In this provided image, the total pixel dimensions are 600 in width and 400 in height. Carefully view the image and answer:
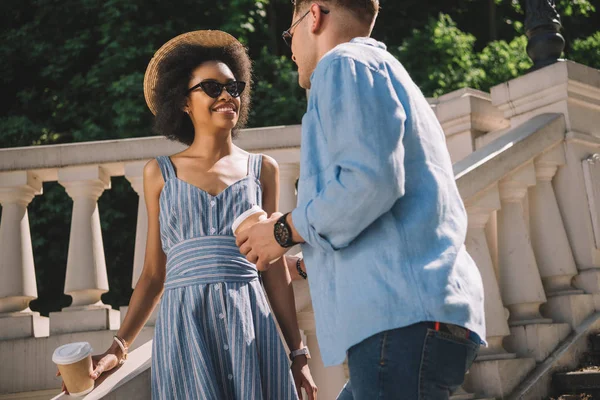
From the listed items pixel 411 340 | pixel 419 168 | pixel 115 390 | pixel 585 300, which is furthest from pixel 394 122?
pixel 585 300

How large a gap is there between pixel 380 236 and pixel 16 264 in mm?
3327

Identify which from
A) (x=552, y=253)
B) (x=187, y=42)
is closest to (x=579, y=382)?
(x=552, y=253)

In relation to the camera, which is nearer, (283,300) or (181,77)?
(283,300)

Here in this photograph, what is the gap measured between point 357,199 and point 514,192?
2700mm

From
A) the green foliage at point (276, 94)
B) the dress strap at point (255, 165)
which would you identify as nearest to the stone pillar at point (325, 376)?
the dress strap at point (255, 165)

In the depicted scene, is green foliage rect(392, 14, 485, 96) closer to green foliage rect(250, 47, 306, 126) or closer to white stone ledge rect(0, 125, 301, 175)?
green foliage rect(250, 47, 306, 126)

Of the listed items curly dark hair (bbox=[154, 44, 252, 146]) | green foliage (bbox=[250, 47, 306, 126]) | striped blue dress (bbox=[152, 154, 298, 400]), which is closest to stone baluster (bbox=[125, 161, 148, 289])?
curly dark hair (bbox=[154, 44, 252, 146])

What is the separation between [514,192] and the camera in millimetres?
4164

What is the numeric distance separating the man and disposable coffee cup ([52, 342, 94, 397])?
2.70ft

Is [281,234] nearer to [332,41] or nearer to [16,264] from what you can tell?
[332,41]

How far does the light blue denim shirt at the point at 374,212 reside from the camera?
1.65m

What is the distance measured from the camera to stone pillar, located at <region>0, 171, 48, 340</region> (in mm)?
4434

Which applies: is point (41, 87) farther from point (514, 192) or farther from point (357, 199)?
point (357, 199)

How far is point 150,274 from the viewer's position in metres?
2.68
